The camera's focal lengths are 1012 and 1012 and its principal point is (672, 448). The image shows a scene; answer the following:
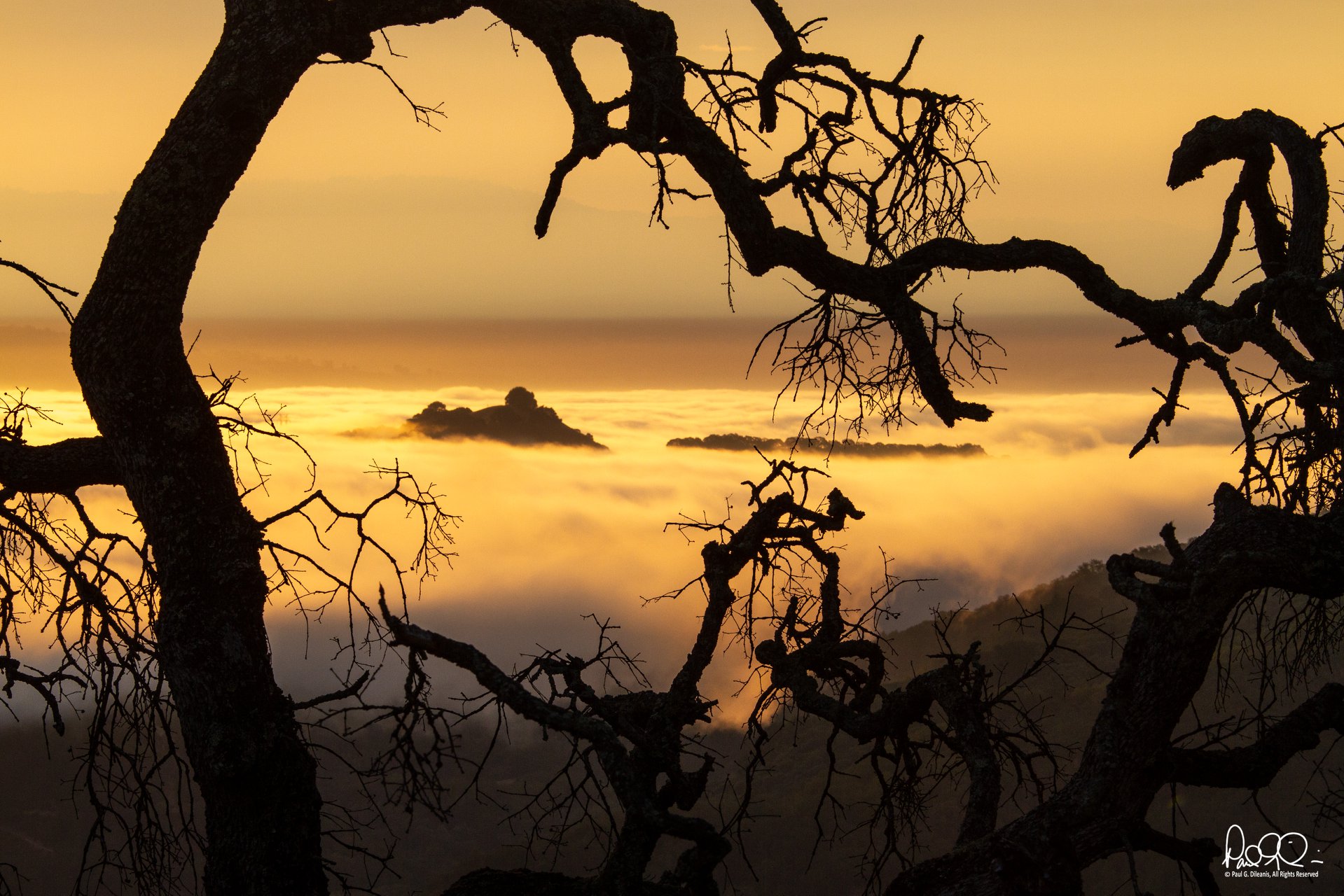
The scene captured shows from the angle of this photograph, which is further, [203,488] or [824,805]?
[824,805]

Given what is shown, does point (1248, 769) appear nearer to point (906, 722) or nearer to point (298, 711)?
point (906, 722)

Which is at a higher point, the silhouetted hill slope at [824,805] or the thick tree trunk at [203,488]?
the thick tree trunk at [203,488]

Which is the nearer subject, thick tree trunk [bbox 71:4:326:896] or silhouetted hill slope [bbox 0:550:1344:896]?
thick tree trunk [bbox 71:4:326:896]

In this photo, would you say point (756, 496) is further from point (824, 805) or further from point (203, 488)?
point (824, 805)

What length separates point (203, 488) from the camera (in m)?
5.15

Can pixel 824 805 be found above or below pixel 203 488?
below

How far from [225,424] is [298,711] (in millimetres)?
1826

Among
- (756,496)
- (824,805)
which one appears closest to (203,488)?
(756,496)

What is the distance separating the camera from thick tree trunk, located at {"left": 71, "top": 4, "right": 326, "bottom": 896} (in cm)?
495

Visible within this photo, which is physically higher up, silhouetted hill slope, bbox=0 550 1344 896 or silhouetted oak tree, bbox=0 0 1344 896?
silhouetted oak tree, bbox=0 0 1344 896

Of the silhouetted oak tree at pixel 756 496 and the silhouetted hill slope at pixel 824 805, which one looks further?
the silhouetted hill slope at pixel 824 805

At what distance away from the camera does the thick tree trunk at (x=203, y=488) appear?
495cm

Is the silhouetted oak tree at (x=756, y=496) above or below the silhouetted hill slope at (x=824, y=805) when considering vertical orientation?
above

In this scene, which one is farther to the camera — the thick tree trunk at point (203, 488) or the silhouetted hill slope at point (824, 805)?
the silhouetted hill slope at point (824, 805)
